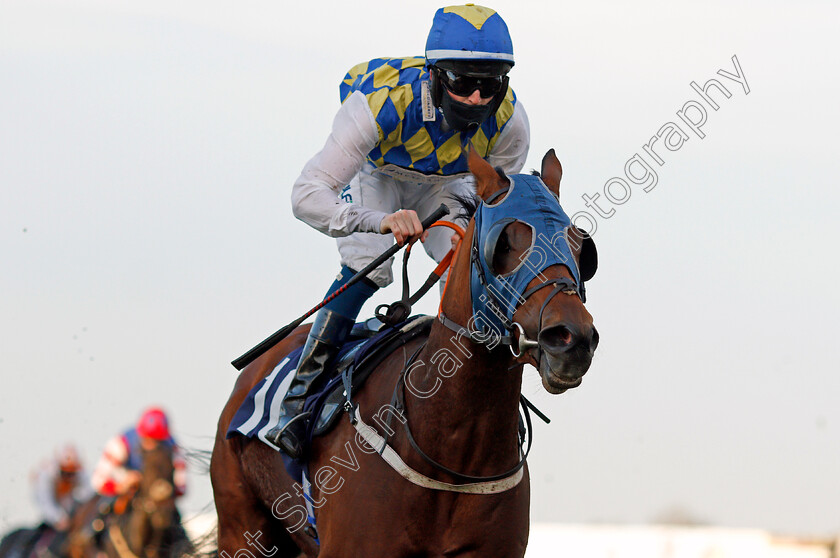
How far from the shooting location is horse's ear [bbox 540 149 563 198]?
145 inches

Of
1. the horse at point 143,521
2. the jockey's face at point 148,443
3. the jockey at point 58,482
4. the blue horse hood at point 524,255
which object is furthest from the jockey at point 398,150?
the jockey at point 58,482

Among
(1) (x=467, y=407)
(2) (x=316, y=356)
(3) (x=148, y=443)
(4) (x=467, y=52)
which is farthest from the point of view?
(3) (x=148, y=443)

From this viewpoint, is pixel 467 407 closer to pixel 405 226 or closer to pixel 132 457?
pixel 405 226

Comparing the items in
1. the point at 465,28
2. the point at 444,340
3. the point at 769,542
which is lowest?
the point at 769,542

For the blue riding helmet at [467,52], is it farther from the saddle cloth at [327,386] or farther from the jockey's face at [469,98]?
the saddle cloth at [327,386]

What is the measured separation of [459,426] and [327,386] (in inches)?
31.9

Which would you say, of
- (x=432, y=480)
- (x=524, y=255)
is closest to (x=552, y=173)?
(x=524, y=255)

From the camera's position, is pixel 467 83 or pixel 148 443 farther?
pixel 148 443

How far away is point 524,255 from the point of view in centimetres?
322

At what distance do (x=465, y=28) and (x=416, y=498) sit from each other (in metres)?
1.74

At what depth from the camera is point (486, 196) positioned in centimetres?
353

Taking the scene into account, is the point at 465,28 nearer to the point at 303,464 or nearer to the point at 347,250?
the point at 347,250

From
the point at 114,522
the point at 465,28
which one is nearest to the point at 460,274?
the point at 465,28

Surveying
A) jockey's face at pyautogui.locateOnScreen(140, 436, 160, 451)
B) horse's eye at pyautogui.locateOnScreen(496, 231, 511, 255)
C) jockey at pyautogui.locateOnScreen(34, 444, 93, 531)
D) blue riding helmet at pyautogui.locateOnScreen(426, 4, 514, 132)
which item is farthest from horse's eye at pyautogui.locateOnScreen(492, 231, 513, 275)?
jockey at pyautogui.locateOnScreen(34, 444, 93, 531)
